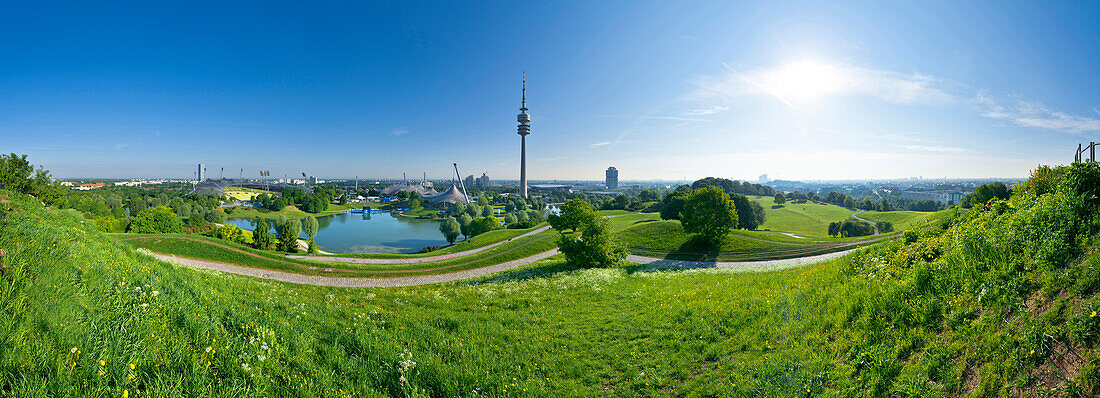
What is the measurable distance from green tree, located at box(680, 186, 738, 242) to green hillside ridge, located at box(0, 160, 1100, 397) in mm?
23402

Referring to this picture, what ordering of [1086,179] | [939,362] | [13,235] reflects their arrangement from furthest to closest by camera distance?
[1086,179] < [13,235] < [939,362]

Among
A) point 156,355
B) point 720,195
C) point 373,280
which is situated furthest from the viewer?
point 720,195

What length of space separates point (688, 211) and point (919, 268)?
2759 cm

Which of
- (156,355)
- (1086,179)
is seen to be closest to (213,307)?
(156,355)

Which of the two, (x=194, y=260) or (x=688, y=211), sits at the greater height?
(x=688, y=211)

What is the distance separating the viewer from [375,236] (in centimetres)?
6444

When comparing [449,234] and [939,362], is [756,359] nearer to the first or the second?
[939,362]

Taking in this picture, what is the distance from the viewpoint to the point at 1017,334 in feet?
13.4

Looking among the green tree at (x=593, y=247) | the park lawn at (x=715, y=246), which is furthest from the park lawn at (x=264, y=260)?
the park lawn at (x=715, y=246)

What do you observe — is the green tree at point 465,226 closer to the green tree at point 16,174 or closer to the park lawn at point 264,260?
the park lawn at point 264,260

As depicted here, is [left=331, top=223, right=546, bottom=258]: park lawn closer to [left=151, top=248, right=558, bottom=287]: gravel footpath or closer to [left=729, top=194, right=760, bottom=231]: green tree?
[left=151, top=248, right=558, bottom=287]: gravel footpath

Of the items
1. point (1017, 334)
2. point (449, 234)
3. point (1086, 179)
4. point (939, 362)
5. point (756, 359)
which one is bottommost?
point (449, 234)

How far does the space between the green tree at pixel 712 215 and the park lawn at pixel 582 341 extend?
2387 centimetres

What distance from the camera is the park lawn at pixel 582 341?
12.1 ft
